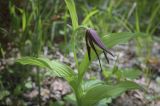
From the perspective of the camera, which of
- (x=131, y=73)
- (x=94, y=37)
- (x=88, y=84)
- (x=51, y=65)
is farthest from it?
(x=131, y=73)

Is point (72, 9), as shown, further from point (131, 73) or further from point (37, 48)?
point (131, 73)

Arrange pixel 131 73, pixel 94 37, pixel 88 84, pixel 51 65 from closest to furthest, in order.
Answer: pixel 94 37 → pixel 51 65 → pixel 88 84 → pixel 131 73

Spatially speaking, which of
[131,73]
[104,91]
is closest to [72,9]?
[104,91]

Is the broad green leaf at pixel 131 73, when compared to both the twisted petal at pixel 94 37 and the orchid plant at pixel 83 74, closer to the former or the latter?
the orchid plant at pixel 83 74

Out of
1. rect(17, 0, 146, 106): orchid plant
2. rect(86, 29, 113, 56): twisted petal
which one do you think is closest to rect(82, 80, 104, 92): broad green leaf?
rect(17, 0, 146, 106): orchid plant

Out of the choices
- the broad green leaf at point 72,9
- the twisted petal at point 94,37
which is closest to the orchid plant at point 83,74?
the broad green leaf at point 72,9

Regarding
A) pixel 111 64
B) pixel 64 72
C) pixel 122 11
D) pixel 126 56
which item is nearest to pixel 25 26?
pixel 64 72

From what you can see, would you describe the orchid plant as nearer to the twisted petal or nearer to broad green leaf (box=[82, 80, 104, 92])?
broad green leaf (box=[82, 80, 104, 92])
